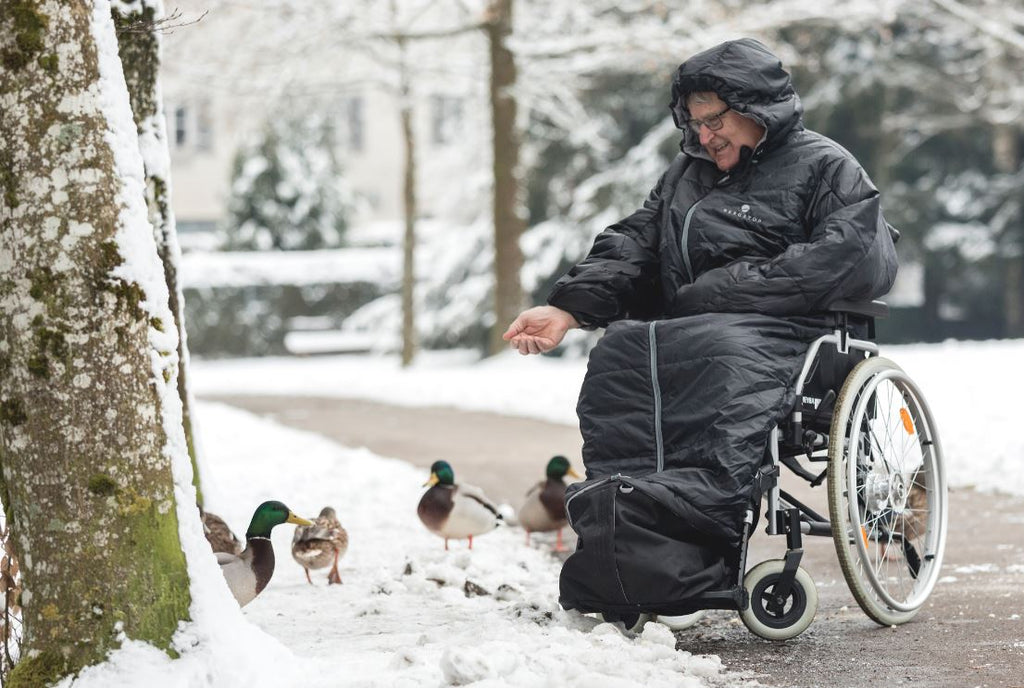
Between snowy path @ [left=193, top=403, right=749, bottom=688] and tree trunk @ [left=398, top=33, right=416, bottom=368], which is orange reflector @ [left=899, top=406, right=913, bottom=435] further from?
tree trunk @ [left=398, top=33, right=416, bottom=368]

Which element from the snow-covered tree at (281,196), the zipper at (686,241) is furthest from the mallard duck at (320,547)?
the snow-covered tree at (281,196)

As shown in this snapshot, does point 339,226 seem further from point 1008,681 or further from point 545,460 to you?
point 1008,681

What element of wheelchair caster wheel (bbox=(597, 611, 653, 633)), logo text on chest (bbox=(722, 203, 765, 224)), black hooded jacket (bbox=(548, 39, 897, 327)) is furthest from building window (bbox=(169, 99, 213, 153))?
wheelchair caster wheel (bbox=(597, 611, 653, 633))

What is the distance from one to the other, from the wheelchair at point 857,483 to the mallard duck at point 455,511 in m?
1.91

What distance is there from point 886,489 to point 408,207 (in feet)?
53.0

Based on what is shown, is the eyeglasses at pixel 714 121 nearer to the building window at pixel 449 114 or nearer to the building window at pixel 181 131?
the building window at pixel 449 114

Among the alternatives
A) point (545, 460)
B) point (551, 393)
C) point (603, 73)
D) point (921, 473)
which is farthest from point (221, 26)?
point (921, 473)

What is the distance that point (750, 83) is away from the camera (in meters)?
4.42

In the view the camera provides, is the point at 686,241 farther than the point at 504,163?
No

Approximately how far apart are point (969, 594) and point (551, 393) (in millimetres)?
8419

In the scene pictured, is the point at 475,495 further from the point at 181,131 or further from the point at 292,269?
the point at 181,131

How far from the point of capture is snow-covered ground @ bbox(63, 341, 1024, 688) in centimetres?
337

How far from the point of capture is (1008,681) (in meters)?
3.57

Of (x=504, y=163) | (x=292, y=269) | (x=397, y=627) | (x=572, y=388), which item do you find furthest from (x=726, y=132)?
(x=292, y=269)
